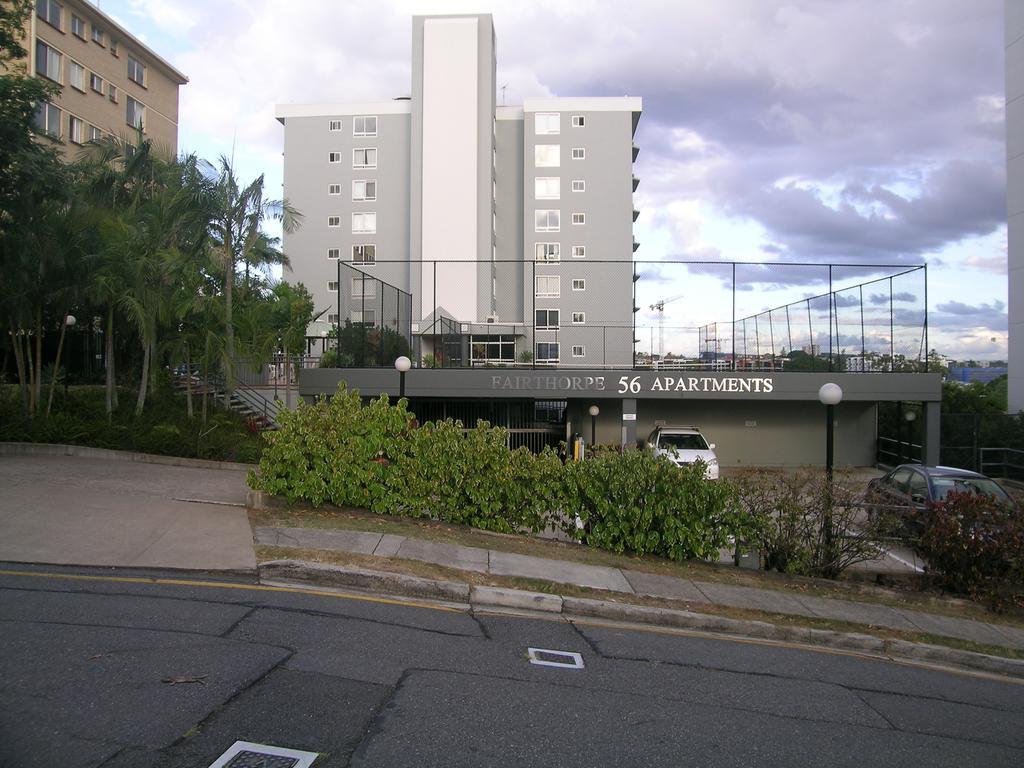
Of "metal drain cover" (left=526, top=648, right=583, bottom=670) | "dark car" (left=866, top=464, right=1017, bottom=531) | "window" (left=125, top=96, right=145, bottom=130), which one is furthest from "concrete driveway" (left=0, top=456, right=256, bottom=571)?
"window" (left=125, top=96, right=145, bottom=130)

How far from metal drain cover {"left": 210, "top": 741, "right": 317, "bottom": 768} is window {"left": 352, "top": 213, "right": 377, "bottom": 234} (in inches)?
1822

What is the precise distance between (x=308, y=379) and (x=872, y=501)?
45.8ft

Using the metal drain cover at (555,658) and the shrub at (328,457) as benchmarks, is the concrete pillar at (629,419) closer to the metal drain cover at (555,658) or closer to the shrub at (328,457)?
the shrub at (328,457)

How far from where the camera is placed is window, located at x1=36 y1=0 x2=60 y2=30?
34.4 m

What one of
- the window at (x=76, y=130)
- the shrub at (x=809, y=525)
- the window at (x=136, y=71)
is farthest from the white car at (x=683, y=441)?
the window at (x=136, y=71)

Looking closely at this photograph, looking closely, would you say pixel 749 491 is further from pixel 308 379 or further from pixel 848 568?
pixel 308 379

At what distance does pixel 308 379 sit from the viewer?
20.6 meters

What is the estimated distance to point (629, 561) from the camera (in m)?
10.7

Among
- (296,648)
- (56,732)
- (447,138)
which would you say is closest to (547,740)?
(296,648)

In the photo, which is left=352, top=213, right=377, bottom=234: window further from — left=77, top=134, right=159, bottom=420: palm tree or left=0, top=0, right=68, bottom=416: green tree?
left=0, top=0, right=68, bottom=416: green tree

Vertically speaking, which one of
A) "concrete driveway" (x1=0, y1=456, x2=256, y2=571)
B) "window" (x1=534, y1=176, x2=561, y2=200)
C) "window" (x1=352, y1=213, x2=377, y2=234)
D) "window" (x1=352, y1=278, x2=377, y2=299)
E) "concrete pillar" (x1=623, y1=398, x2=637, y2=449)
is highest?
"window" (x1=534, y1=176, x2=561, y2=200)

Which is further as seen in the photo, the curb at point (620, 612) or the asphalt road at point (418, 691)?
the curb at point (620, 612)

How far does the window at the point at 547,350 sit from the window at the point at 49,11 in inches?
1051

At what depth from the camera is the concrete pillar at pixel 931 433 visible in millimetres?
21703
